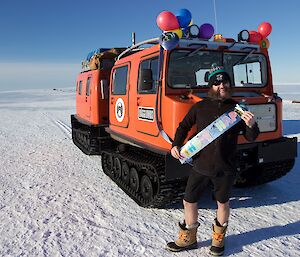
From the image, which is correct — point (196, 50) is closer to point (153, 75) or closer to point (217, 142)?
point (153, 75)

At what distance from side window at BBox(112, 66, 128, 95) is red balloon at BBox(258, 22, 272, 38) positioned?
2.49 metres

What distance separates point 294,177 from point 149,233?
12.0 feet

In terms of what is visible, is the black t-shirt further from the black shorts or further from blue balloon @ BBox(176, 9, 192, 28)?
blue balloon @ BBox(176, 9, 192, 28)

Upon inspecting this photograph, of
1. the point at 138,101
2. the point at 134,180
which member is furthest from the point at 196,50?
the point at 134,180

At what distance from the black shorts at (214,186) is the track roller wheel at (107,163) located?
3.35 metres

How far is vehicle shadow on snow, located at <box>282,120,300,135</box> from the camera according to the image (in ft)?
37.1

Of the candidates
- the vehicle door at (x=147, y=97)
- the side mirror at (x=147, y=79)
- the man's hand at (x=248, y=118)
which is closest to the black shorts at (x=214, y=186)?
the man's hand at (x=248, y=118)

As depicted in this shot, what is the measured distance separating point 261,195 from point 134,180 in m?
2.19

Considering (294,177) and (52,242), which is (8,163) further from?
(294,177)

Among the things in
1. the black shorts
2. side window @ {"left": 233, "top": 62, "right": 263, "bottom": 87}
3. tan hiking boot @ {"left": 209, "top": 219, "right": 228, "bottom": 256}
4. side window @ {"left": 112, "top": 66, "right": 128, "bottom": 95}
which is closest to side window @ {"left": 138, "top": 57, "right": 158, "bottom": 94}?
side window @ {"left": 112, "top": 66, "right": 128, "bottom": 95}

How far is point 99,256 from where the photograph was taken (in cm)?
351

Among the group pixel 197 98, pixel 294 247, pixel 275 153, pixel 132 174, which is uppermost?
pixel 197 98

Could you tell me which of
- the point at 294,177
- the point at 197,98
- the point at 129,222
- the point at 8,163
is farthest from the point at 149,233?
the point at 8,163

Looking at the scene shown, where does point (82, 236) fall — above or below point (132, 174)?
below
